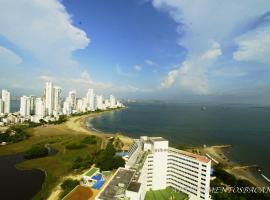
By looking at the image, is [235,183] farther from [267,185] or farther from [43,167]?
[43,167]

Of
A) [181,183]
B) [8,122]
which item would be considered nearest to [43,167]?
[181,183]

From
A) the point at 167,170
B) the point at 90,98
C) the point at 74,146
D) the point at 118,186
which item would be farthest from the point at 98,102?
the point at 118,186

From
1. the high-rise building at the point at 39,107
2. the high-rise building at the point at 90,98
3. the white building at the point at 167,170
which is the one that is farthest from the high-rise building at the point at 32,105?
the white building at the point at 167,170

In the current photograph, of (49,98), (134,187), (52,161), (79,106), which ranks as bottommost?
(52,161)

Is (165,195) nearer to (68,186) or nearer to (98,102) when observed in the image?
(68,186)

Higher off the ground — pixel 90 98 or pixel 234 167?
pixel 90 98

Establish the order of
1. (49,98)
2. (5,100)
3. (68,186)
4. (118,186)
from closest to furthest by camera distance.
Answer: (118,186)
(68,186)
(49,98)
(5,100)

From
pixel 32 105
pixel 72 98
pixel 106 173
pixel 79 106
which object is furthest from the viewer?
pixel 79 106
